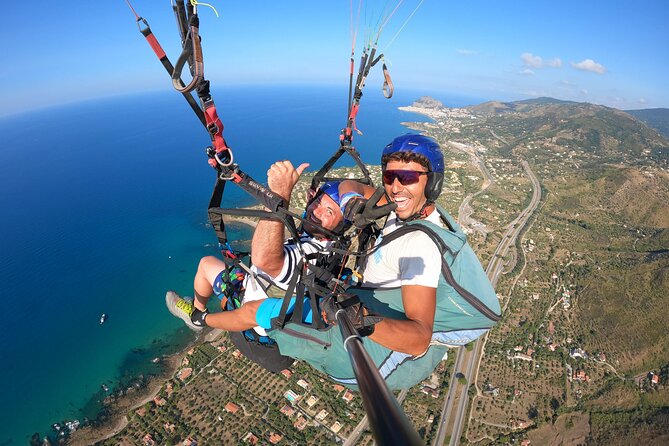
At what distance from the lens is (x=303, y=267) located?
223cm

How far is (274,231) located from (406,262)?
0.85m

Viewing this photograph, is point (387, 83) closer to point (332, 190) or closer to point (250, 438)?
point (332, 190)

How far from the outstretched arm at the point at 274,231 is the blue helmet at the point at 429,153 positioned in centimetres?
74

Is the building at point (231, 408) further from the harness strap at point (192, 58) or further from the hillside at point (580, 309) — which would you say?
the harness strap at point (192, 58)

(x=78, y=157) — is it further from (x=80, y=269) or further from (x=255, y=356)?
(x=255, y=356)

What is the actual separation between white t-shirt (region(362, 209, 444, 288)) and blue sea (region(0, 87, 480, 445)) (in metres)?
19.7

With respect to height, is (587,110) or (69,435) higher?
(587,110)

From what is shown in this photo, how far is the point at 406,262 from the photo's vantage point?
188cm

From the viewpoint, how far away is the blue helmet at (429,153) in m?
2.20

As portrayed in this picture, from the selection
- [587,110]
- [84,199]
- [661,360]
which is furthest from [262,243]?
[587,110]

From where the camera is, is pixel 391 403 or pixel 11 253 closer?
pixel 391 403

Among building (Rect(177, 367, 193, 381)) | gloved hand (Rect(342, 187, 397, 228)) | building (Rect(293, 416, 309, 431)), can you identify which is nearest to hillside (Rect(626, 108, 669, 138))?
building (Rect(293, 416, 309, 431))

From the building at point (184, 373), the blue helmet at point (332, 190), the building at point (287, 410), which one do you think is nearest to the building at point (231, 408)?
the building at point (287, 410)

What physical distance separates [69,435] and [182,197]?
28.8 m
